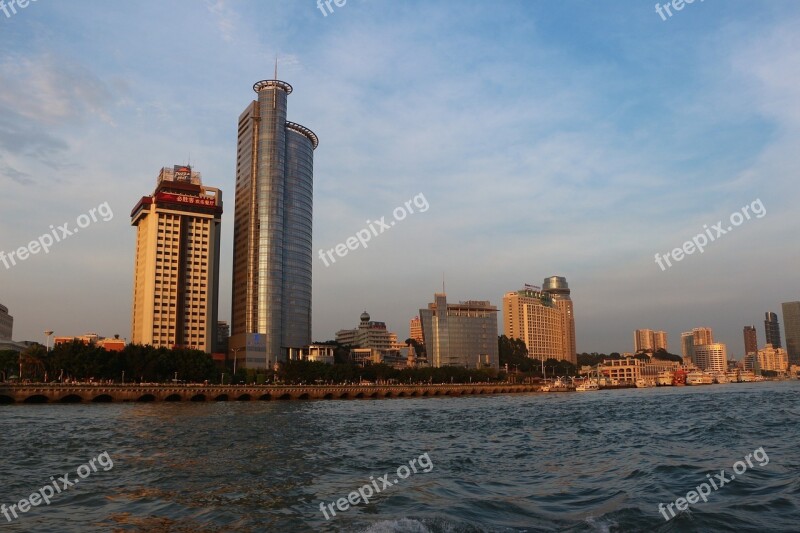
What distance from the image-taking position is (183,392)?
13288 centimetres

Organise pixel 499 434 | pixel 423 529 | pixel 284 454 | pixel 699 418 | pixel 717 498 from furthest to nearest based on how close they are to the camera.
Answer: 1. pixel 699 418
2. pixel 499 434
3. pixel 284 454
4. pixel 717 498
5. pixel 423 529

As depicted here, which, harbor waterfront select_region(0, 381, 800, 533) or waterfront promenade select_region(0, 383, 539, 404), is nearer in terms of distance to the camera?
harbor waterfront select_region(0, 381, 800, 533)

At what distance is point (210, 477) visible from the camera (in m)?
30.6

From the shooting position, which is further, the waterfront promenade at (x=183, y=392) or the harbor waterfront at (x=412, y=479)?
the waterfront promenade at (x=183, y=392)

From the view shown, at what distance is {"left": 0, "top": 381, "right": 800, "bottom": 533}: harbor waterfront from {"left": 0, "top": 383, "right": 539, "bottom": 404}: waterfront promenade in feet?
207

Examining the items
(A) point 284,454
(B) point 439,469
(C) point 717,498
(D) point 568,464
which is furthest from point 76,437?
(C) point 717,498

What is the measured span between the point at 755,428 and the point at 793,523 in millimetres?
36134

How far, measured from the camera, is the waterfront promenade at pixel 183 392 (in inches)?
4424

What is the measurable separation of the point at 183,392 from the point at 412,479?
115 metres

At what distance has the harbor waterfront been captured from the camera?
21281 mm

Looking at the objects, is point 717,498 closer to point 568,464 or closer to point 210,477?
point 568,464

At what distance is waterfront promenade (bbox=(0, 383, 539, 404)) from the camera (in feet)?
369

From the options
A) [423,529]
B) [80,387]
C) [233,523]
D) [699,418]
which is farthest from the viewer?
[80,387]

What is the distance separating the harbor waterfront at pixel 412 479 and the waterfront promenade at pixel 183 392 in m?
63.0
